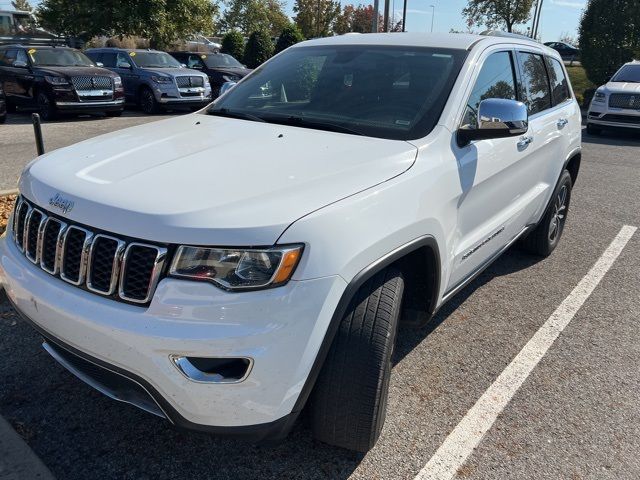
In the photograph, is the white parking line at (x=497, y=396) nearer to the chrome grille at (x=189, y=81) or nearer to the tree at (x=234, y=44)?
the chrome grille at (x=189, y=81)

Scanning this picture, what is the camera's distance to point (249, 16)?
45.1 meters

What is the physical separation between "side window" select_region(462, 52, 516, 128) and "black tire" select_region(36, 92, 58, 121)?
11729 millimetres

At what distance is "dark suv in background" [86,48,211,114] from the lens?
1470 centimetres

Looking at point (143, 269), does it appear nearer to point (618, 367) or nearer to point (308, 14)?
point (618, 367)

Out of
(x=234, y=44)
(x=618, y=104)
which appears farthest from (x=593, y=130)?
(x=234, y=44)

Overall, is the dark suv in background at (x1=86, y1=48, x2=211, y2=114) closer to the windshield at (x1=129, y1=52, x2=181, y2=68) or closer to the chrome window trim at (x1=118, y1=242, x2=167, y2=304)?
the windshield at (x1=129, y1=52, x2=181, y2=68)

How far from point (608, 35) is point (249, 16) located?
30.6 metres

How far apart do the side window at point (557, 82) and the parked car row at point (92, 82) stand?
1081 cm

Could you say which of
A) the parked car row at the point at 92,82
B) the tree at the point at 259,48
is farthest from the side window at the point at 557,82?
A: the tree at the point at 259,48

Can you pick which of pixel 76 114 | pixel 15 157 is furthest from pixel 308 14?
pixel 15 157

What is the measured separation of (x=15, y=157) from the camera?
8.33 m

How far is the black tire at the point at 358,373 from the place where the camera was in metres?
2.20

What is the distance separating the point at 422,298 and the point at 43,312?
5.53 ft

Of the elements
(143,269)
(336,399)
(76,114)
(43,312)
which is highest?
(143,269)
